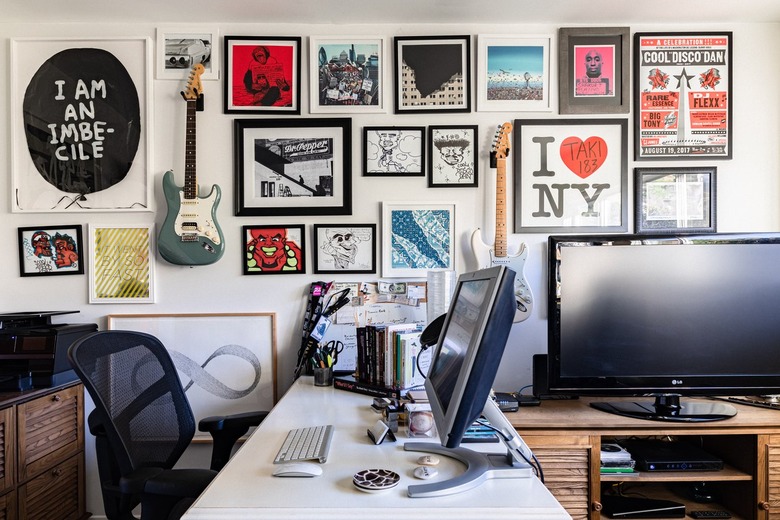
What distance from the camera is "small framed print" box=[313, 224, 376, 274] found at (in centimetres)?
244

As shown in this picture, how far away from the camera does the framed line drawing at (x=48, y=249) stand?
2410mm

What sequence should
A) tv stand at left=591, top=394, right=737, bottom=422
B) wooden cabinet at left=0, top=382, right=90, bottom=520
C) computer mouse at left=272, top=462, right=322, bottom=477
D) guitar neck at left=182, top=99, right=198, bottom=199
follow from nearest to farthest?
computer mouse at left=272, top=462, right=322, bottom=477 < wooden cabinet at left=0, top=382, right=90, bottom=520 < tv stand at left=591, top=394, right=737, bottom=422 < guitar neck at left=182, top=99, right=198, bottom=199

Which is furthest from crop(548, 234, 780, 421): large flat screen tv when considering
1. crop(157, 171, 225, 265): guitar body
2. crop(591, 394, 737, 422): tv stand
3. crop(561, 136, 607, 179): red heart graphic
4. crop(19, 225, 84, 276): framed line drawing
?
crop(19, 225, 84, 276): framed line drawing

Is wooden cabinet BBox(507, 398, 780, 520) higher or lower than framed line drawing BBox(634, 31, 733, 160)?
lower

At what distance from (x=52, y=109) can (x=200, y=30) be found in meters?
0.80

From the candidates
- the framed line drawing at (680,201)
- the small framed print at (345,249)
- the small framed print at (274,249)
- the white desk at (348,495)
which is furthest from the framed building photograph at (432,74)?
the white desk at (348,495)

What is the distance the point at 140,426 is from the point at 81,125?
161 cm

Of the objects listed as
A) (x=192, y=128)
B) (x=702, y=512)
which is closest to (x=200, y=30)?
(x=192, y=128)

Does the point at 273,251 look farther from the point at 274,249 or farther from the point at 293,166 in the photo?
the point at 293,166

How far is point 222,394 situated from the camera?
2418 millimetres

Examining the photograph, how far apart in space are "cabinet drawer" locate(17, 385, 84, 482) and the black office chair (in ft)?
1.88

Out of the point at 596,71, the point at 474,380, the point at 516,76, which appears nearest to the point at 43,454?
the point at 474,380

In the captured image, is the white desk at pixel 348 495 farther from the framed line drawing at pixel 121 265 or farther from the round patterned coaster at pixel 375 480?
the framed line drawing at pixel 121 265

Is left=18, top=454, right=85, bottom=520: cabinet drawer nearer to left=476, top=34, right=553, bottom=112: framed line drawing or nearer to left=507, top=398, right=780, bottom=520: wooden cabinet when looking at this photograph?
left=507, top=398, right=780, bottom=520: wooden cabinet
